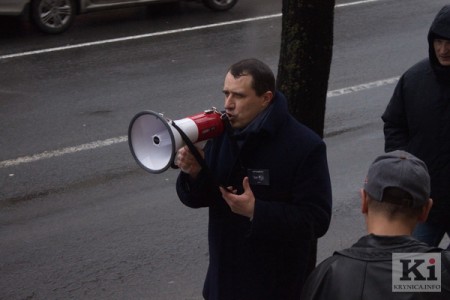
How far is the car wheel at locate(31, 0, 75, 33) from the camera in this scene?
13.2m

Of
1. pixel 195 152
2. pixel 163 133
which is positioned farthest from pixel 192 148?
pixel 163 133

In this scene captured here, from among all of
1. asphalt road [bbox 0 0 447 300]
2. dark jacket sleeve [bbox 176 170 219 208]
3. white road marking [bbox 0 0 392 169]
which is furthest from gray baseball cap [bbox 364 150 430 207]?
white road marking [bbox 0 0 392 169]

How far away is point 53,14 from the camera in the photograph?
13.3 metres

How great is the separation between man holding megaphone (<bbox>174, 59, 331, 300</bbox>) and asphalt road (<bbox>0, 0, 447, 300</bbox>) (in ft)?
7.82

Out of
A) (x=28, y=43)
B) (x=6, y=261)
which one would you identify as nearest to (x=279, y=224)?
(x=6, y=261)

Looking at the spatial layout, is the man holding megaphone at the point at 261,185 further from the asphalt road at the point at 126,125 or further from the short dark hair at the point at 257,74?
the asphalt road at the point at 126,125

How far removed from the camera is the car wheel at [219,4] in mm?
15031

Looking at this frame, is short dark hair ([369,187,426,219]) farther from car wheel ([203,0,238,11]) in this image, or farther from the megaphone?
car wheel ([203,0,238,11])

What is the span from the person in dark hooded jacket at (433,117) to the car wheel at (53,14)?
924cm

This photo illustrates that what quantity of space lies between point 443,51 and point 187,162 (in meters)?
1.47

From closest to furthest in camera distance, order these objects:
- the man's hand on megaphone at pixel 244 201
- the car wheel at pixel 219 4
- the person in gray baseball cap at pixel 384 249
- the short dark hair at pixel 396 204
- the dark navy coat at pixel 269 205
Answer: the person in gray baseball cap at pixel 384 249 < the short dark hair at pixel 396 204 < the man's hand on megaphone at pixel 244 201 < the dark navy coat at pixel 269 205 < the car wheel at pixel 219 4

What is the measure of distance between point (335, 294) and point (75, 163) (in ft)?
19.8

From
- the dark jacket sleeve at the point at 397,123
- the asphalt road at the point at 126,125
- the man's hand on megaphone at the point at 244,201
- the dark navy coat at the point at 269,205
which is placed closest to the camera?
the man's hand on megaphone at the point at 244,201

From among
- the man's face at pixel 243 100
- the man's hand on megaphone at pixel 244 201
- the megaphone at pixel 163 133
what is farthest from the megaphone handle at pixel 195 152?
the man's face at pixel 243 100
